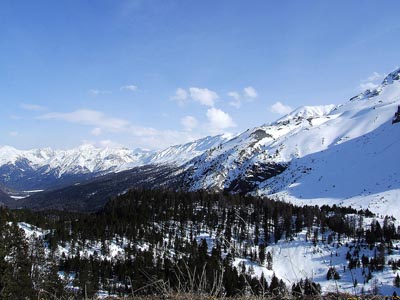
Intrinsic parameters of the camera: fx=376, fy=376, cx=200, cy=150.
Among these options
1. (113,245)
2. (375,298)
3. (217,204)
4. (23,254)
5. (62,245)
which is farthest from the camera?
(217,204)

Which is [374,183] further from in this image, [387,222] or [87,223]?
[87,223]

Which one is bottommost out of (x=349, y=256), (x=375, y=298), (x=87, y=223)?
(x=349, y=256)

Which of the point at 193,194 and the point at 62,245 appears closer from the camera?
the point at 62,245

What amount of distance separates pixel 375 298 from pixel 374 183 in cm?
20968

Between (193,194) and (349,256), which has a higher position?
(193,194)

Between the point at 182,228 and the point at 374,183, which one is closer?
the point at 182,228

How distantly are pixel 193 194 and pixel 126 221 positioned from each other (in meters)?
41.1

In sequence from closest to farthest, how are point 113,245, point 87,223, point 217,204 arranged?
point 113,245, point 87,223, point 217,204

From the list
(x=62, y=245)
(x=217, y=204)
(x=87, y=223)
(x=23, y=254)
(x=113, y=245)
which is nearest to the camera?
(x=23, y=254)

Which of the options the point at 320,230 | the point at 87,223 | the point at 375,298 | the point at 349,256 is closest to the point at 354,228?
the point at 320,230

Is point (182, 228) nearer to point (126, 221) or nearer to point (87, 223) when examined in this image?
point (126, 221)

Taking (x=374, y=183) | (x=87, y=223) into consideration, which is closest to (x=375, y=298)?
(x=87, y=223)

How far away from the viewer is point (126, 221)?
13812 centimetres

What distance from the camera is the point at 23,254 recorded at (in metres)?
52.9
